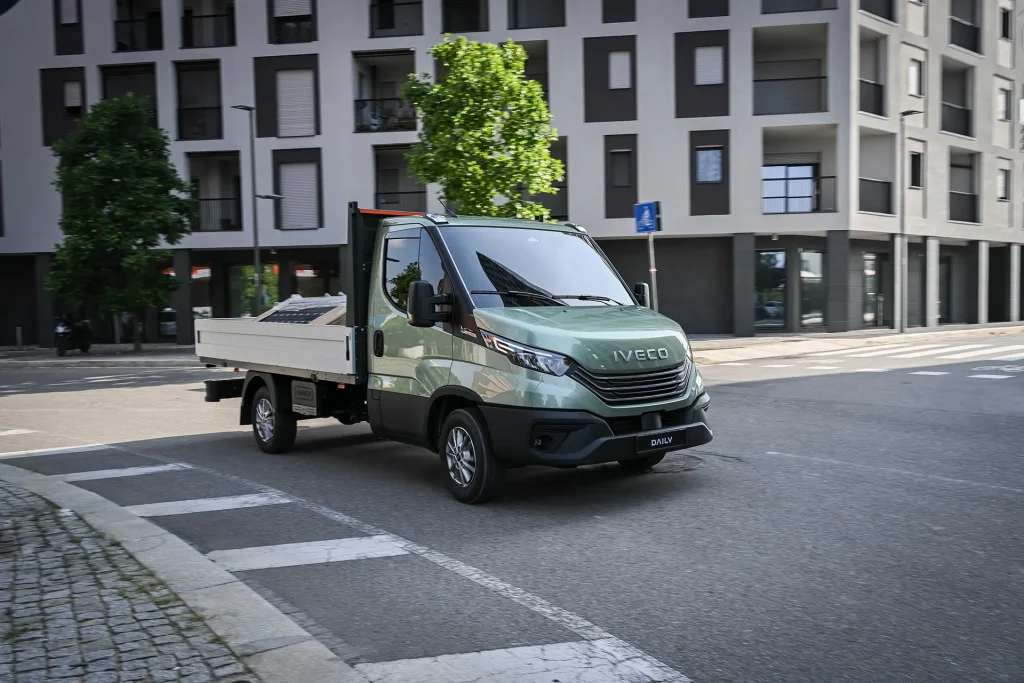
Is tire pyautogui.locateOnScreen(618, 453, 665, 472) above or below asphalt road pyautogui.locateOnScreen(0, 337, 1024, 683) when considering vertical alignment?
above

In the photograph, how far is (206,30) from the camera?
3275 centimetres

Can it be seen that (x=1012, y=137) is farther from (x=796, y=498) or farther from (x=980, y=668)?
(x=980, y=668)

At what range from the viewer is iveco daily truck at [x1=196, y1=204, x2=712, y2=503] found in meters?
6.18

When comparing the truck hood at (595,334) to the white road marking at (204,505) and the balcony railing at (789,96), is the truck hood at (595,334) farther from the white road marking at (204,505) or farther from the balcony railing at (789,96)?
the balcony railing at (789,96)

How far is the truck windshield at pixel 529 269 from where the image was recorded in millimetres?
6871

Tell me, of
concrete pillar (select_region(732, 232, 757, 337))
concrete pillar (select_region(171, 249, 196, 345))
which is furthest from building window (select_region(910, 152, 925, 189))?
concrete pillar (select_region(171, 249, 196, 345))

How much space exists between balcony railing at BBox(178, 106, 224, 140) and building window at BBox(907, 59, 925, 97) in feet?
82.4

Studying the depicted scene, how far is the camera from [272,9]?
31.5 metres

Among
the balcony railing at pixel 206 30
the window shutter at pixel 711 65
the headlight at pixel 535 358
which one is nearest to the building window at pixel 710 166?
the window shutter at pixel 711 65

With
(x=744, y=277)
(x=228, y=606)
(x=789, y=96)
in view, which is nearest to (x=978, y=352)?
(x=744, y=277)

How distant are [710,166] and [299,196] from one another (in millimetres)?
14426

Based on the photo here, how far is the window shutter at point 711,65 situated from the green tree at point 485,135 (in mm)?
8510

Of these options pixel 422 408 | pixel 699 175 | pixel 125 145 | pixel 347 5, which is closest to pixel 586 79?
pixel 699 175

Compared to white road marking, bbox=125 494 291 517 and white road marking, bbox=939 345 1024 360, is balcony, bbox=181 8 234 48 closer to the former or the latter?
white road marking, bbox=939 345 1024 360
